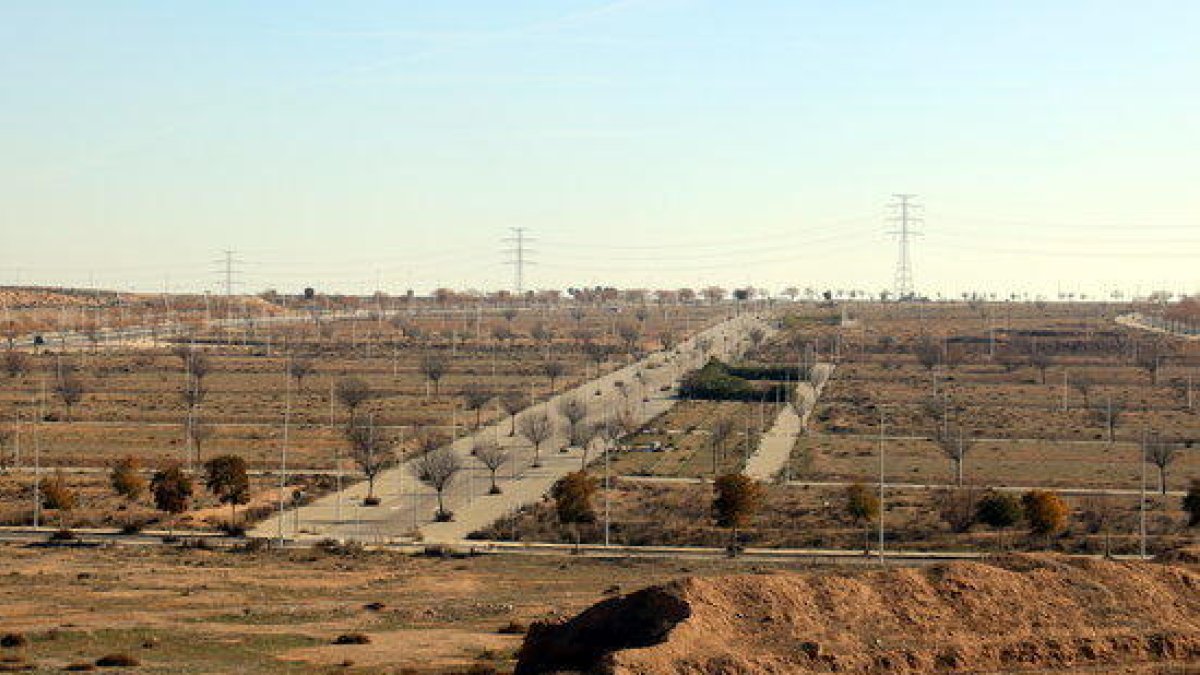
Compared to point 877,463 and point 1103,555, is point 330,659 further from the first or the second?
point 877,463

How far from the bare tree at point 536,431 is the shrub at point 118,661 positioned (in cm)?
4834

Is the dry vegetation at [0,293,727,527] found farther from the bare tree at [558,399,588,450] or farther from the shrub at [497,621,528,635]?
the shrub at [497,621,528,635]

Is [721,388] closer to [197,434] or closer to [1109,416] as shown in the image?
[1109,416]

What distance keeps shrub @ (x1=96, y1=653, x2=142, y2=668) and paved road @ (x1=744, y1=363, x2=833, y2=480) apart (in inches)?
1803

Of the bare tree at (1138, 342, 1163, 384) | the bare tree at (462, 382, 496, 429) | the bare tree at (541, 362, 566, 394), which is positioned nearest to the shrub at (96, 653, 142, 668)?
the bare tree at (462, 382, 496, 429)

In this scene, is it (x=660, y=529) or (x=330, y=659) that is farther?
(x=660, y=529)

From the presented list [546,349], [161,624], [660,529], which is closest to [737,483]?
[660,529]

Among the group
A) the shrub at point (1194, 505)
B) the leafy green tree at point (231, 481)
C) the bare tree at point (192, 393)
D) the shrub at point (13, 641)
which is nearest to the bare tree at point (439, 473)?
the leafy green tree at point (231, 481)

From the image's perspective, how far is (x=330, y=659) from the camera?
37.7m

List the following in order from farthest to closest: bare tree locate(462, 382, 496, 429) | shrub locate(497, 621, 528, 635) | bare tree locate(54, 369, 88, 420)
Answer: bare tree locate(462, 382, 496, 429), bare tree locate(54, 369, 88, 420), shrub locate(497, 621, 528, 635)

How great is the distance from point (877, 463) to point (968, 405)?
3680 centimetres

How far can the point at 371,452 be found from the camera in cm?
7675

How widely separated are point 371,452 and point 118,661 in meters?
40.2

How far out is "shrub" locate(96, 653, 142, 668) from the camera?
36500 mm
